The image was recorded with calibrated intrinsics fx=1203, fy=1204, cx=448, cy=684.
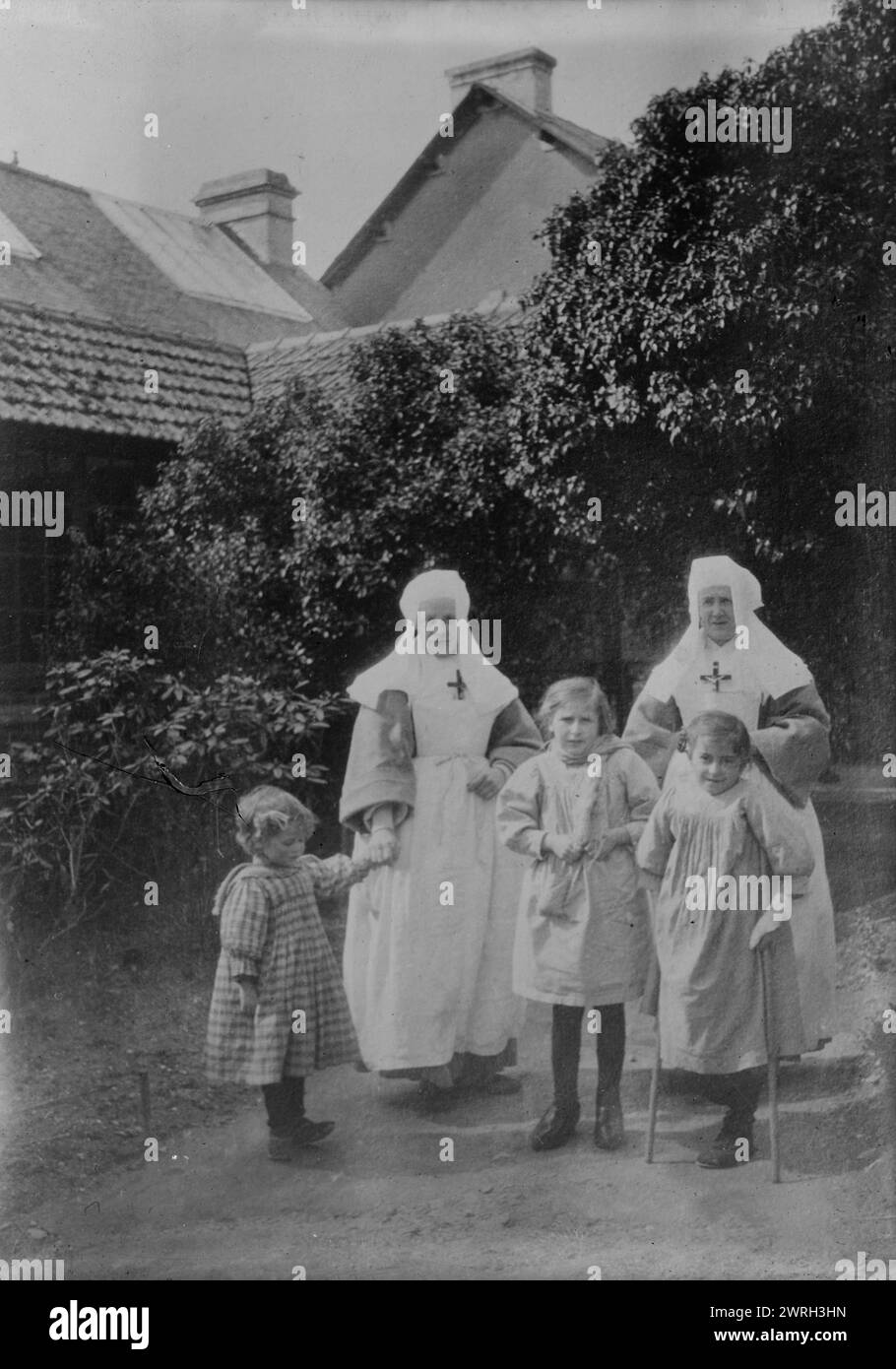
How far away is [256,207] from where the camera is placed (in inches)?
163

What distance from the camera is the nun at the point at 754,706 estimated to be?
3812mm

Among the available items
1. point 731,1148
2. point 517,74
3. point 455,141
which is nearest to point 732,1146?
point 731,1148

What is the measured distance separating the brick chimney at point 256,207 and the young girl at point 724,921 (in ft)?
7.21

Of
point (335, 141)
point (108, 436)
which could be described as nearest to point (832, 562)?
point (335, 141)

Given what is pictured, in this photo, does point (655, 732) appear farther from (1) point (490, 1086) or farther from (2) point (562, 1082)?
(1) point (490, 1086)

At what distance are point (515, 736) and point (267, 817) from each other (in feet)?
2.74

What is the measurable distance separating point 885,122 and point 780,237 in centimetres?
51

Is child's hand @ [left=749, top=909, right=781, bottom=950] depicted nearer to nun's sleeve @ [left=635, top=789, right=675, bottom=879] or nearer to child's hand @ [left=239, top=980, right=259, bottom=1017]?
nun's sleeve @ [left=635, top=789, right=675, bottom=879]

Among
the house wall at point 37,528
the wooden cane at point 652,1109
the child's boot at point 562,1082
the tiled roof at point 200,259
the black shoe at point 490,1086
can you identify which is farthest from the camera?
the tiled roof at point 200,259

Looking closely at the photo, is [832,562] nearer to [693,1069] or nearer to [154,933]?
[693,1069]

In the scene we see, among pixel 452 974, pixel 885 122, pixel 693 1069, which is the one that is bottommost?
pixel 693 1069

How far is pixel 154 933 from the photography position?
396 cm
